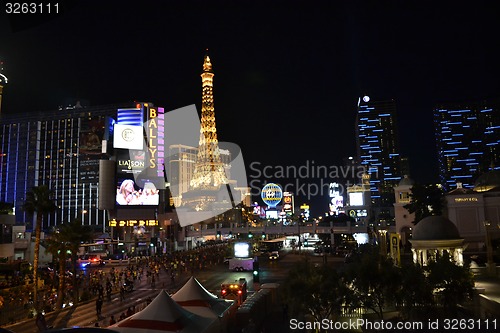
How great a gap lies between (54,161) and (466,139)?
14199 cm

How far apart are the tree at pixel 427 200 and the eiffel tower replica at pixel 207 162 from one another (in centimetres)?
8991

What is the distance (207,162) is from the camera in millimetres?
140750

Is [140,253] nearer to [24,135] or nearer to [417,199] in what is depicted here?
[417,199]

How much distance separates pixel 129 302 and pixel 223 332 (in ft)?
42.5

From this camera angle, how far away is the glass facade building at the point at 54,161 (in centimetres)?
12206

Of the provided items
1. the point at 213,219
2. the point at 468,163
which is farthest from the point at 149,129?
the point at 468,163

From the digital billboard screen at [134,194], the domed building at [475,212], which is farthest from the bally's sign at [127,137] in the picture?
the domed building at [475,212]

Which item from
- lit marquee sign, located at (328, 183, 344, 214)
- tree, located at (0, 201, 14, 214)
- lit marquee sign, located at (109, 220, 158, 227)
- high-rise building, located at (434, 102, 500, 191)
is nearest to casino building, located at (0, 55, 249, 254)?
lit marquee sign, located at (109, 220, 158, 227)

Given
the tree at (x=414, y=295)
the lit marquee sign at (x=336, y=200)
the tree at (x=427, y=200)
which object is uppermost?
the lit marquee sign at (x=336, y=200)

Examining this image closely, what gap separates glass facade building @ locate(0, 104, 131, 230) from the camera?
4806 inches

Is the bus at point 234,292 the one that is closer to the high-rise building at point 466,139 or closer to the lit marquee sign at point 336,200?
the lit marquee sign at point 336,200

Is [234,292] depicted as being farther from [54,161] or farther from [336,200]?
[54,161]

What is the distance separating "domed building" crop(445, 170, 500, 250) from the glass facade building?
98349mm

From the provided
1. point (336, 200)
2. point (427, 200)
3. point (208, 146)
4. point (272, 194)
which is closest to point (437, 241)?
point (427, 200)
